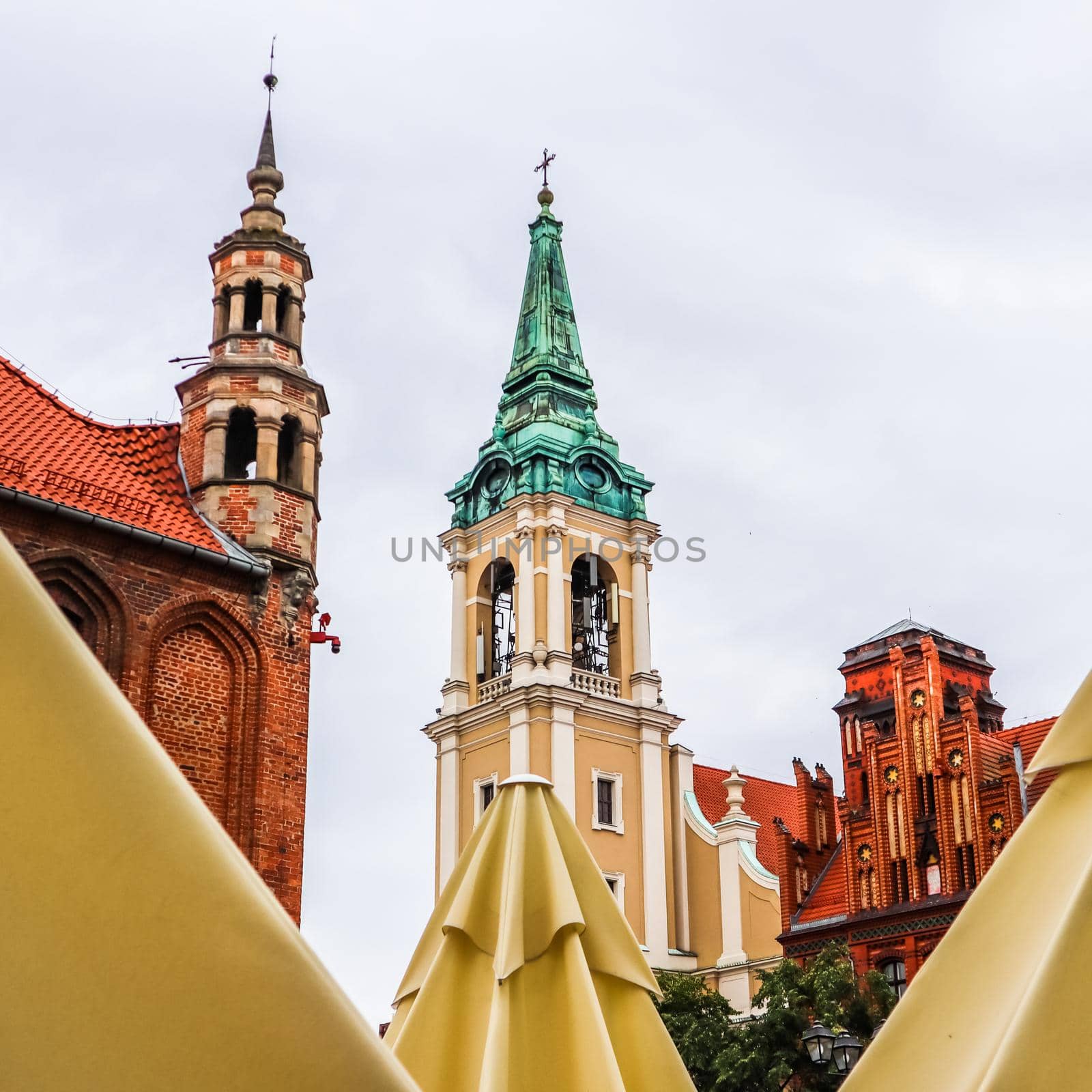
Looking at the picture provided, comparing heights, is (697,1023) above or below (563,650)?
below

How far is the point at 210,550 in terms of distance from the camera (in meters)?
13.7

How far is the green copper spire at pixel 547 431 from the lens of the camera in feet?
129

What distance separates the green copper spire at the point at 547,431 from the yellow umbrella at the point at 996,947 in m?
34.8

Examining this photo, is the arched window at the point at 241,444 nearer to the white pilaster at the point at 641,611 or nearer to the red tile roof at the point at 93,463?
the red tile roof at the point at 93,463

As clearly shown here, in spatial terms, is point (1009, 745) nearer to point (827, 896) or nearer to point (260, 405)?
point (827, 896)

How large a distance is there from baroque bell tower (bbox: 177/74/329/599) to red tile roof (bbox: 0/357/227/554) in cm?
30

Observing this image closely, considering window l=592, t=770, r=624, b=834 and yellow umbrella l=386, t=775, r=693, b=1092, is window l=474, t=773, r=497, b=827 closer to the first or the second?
window l=592, t=770, r=624, b=834

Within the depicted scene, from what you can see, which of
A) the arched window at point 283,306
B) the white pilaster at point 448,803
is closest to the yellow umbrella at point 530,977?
the arched window at point 283,306

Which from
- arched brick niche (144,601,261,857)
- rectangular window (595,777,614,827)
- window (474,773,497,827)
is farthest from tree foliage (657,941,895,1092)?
window (474,773,497,827)

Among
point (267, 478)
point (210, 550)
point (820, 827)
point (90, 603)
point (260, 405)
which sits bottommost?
point (90, 603)

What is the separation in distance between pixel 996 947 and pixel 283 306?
13.7 m

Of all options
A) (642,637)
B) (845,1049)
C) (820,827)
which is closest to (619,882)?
(820,827)

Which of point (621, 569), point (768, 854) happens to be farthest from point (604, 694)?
point (768, 854)

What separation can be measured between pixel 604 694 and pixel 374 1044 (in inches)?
1393
